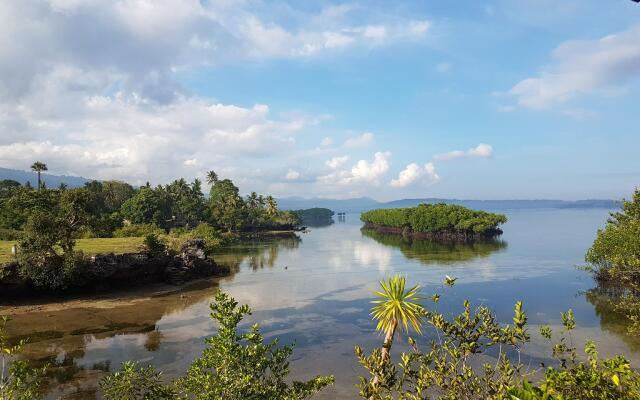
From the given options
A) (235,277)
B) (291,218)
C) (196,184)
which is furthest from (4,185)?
(235,277)

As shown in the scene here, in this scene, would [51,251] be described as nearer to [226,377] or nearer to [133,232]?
[133,232]

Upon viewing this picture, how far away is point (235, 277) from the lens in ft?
196

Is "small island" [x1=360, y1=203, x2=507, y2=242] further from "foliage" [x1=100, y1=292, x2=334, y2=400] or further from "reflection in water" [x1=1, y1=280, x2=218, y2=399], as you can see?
"foliage" [x1=100, y1=292, x2=334, y2=400]

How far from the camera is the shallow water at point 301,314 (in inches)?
1077

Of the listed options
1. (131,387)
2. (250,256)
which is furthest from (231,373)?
(250,256)

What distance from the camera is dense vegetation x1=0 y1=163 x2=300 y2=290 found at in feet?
133

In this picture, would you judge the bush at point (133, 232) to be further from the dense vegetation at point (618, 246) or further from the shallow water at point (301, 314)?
the dense vegetation at point (618, 246)

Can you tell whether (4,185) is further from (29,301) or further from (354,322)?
(354,322)

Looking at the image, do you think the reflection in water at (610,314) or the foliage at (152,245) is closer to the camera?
the reflection in water at (610,314)

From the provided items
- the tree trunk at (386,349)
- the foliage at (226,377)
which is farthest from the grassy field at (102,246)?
the tree trunk at (386,349)

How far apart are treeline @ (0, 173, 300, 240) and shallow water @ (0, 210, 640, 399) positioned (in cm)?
2710

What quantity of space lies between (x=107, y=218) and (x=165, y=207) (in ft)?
218

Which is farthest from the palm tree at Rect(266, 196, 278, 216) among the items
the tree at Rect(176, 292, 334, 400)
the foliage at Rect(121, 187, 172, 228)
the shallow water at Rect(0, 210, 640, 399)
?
the tree at Rect(176, 292, 334, 400)

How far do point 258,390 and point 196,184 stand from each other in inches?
5391
